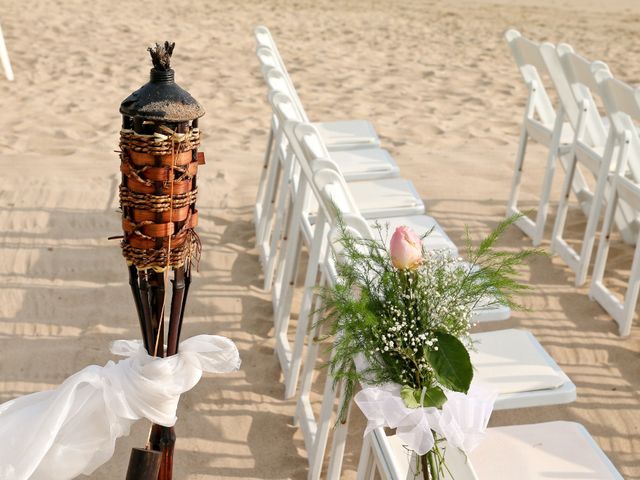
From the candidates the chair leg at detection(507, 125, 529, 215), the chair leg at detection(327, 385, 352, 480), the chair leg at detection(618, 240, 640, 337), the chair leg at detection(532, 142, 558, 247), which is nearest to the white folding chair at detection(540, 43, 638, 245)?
the chair leg at detection(532, 142, 558, 247)

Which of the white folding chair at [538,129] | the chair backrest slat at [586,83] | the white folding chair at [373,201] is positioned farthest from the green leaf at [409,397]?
the white folding chair at [538,129]

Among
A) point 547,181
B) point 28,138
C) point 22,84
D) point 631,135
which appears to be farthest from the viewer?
point 22,84

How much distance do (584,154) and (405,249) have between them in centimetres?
320

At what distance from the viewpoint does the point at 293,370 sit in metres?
3.47

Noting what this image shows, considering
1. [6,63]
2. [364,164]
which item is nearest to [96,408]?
[364,164]

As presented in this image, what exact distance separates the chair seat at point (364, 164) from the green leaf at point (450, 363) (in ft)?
8.86

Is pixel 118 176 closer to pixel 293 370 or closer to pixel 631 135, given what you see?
pixel 293 370

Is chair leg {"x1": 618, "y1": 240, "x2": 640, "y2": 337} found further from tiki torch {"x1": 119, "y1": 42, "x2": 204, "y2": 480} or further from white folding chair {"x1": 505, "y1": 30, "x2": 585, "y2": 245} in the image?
tiki torch {"x1": 119, "y1": 42, "x2": 204, "y2": 480}

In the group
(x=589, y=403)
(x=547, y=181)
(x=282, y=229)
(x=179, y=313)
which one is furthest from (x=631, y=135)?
(x=179, y=313)

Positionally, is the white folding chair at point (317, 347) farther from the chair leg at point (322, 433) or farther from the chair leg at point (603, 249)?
the chair leg at point (603, 249)

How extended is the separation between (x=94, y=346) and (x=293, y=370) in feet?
3.10

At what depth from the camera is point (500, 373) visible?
2.79 metres

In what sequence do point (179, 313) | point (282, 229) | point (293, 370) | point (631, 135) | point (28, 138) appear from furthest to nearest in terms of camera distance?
1. point (28, 138)
2. point (282, 229)
3. point (631, 135)
4. point (293, 370)
5. point (179, 313)

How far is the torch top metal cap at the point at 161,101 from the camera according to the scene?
5.69ft
